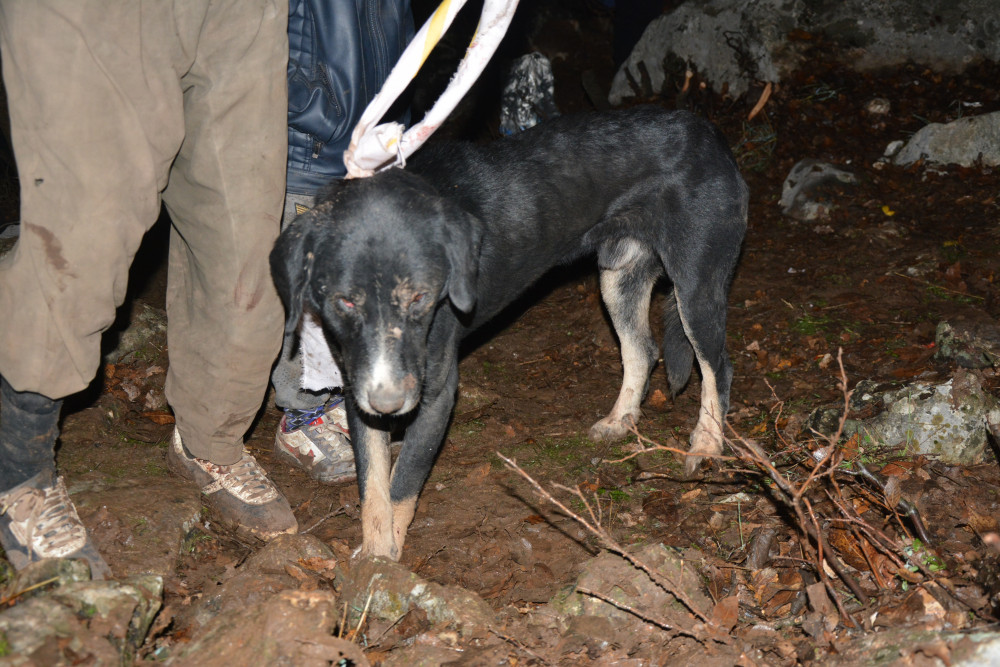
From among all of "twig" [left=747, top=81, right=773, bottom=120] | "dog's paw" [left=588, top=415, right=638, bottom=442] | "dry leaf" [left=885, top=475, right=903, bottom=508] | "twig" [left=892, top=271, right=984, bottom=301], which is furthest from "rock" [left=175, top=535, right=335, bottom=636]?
"twig" [left=747, top=81, right=773, bottom=120]

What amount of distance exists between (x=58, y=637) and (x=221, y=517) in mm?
1331

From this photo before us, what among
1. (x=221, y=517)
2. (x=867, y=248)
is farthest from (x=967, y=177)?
(x=221, y=517)

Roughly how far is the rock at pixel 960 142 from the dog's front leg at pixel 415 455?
5.37 m

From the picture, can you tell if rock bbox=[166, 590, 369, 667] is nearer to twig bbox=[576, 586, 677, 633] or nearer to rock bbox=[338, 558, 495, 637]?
rock bbox=[338, 558, 495, 637]

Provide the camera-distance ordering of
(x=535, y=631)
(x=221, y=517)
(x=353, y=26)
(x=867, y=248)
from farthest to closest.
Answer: (x=867, y=248) < (x=221, y=517) < (x=353, y=26) < (x=535, y=631)

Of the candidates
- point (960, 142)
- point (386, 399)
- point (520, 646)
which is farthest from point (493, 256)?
point (960, 142)

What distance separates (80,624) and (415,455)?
147 centimetres

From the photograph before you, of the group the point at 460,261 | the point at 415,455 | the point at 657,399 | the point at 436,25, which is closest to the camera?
the point at 436,25

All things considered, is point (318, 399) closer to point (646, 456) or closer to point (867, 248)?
point (646, 456)

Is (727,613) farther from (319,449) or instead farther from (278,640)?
(319,449)

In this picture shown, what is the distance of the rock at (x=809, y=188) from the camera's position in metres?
6.38

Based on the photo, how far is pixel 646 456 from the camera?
412 centimetres

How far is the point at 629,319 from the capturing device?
14.7 ft

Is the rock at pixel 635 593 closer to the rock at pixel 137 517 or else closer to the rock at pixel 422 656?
the rock at pixel 422 656
